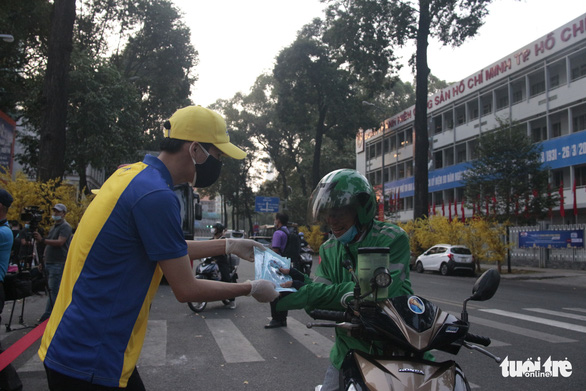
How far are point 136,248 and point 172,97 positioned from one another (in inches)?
1269

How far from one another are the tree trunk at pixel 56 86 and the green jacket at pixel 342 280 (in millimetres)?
12258

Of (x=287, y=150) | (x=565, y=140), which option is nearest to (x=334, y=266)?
(x=565, y=140)

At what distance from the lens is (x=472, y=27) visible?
26766 mm

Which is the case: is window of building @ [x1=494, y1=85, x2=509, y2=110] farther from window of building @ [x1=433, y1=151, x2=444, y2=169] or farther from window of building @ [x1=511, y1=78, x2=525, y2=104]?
window of building @ [x1=433, y1=151, x2=444, y2=169]

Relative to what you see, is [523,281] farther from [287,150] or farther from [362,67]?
[287,150]

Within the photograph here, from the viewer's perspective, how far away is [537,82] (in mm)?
31703

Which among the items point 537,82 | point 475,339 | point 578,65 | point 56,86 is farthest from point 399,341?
point 537,82

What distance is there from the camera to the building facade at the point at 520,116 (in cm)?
2730

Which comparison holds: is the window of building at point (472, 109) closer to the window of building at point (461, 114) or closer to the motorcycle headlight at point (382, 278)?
the window of building at point (461, 114)

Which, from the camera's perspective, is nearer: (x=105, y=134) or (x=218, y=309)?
(x=218, y=309)

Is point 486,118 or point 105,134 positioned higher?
point 486,118

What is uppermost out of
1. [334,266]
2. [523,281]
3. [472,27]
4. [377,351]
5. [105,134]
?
[472,27]

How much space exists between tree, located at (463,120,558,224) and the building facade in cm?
175

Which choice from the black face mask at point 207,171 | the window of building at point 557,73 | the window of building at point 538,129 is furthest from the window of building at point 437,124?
the black face mask at point 207,171
